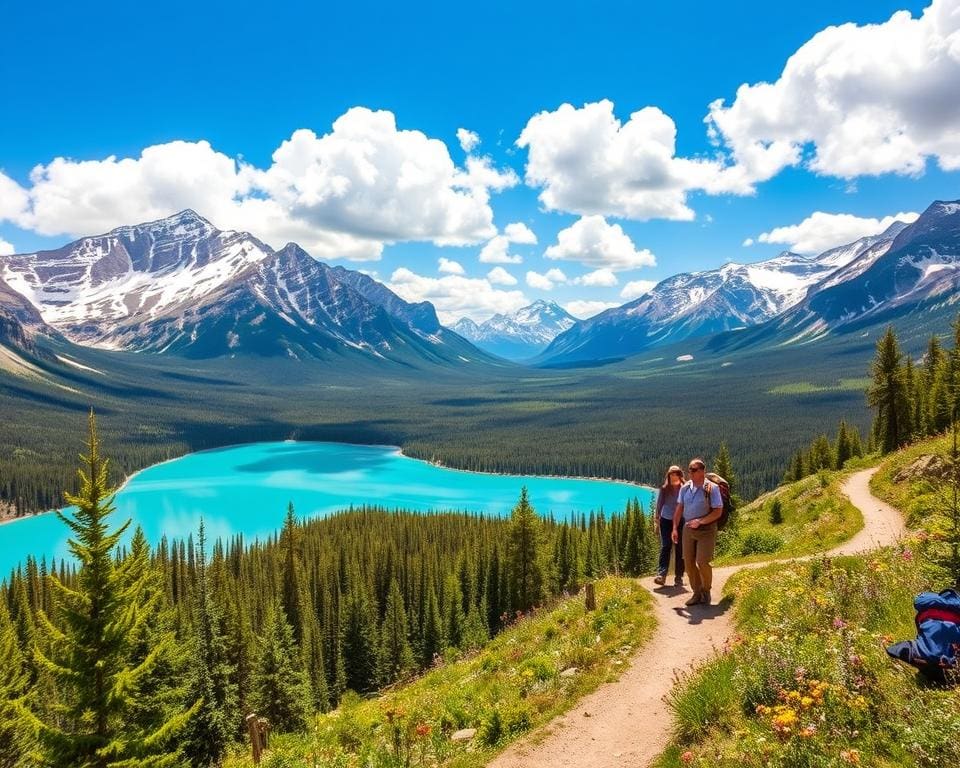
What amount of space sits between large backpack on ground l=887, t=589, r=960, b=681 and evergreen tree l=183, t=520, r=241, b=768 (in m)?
42.6

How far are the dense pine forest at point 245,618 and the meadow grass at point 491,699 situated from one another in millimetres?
4613

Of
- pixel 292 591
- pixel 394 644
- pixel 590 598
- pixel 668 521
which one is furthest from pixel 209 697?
pixel 668 521

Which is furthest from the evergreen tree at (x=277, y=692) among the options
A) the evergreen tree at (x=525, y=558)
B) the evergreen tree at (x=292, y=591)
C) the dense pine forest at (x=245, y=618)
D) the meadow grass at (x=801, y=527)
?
the meadow grass at (x=801, y=527)

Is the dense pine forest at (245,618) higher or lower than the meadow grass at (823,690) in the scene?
lower

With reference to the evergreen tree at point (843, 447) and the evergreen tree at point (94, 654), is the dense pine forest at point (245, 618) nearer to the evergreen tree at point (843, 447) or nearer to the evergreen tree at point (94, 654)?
the evergreen tree at point (94, 654)

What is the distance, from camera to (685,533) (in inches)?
695

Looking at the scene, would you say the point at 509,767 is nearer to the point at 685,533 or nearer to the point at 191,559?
the point at 685,533

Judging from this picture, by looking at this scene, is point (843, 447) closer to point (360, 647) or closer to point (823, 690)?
point (360, 647)

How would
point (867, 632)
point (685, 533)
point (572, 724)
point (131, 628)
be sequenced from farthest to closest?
point (131, 628) < point (685, 533) < point (572, 724) < point (867, 632)

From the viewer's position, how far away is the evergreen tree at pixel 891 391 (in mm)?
62188

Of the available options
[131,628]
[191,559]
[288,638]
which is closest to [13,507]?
[191,559]

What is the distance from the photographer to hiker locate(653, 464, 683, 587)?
1992 cm

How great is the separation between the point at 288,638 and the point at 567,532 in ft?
152

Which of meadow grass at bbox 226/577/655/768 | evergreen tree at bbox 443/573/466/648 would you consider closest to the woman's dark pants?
meadow grass at bbox 226/577/655/768
